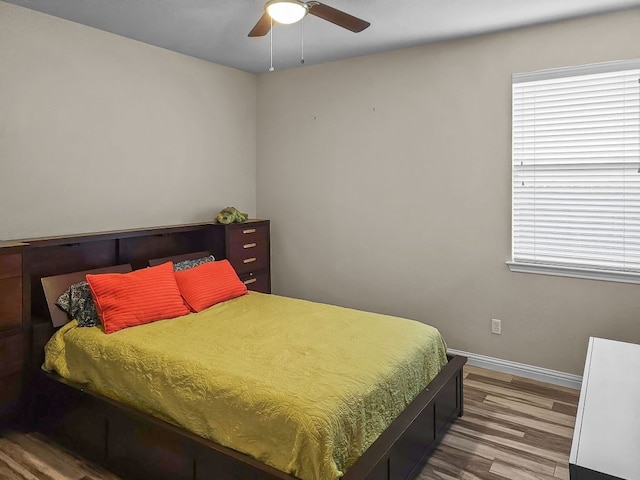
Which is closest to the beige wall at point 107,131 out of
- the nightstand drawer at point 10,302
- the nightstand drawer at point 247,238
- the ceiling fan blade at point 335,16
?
the nightstand drawer at point 247,238

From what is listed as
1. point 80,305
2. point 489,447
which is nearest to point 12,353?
point 80,305

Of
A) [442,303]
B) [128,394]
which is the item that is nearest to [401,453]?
[128,394]

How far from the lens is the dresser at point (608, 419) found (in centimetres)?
142

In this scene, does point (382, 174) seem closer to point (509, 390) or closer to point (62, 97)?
point (509, 390)

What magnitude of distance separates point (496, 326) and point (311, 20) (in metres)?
2.67

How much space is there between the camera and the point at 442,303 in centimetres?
377

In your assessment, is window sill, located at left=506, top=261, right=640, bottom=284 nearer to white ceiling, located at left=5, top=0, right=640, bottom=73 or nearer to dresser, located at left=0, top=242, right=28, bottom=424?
white ceiling, located at left=5, top=0, right=640, bottom=73

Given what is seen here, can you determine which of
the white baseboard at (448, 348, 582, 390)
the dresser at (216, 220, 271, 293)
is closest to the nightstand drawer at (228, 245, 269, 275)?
the dresser at (216, 220, 271, 293)

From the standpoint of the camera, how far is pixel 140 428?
2.20 m

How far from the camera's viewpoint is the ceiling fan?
2.20m

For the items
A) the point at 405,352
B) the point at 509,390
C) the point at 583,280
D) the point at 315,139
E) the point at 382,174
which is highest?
the point at 315,139

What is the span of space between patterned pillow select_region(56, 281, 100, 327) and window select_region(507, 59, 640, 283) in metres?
2.97

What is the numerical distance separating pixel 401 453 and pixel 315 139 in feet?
9.98

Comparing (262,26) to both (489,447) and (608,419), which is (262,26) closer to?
(608,419)
